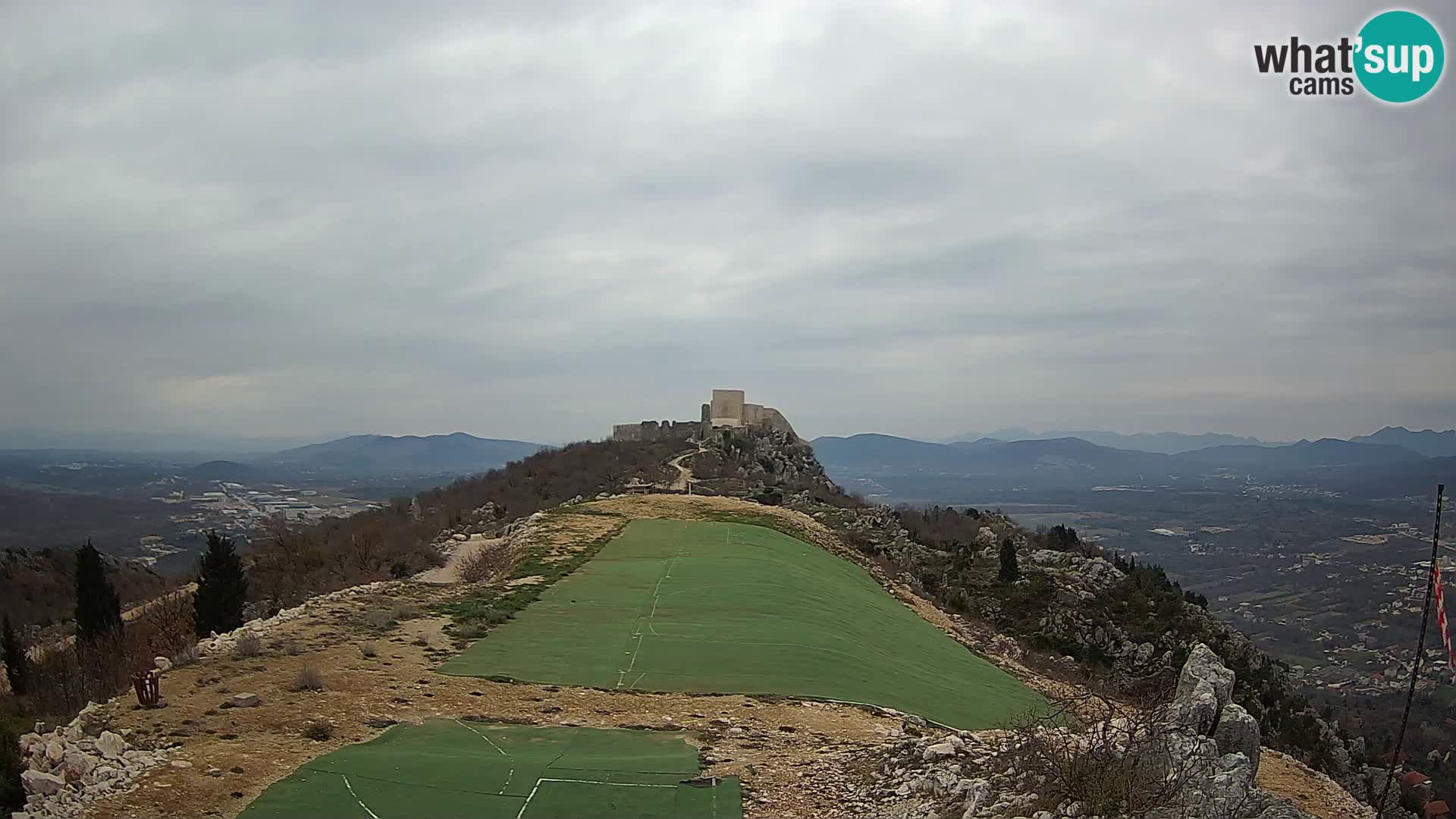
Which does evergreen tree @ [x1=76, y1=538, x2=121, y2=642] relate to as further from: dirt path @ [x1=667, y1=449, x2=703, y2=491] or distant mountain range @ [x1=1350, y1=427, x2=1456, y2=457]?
distant mountain range @ [x1=1350, y1=427, x2=1456, y2=457]

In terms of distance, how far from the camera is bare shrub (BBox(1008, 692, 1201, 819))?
6852 mm

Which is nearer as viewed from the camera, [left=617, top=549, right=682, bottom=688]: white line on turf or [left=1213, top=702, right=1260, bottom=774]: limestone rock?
[left=1213, top=702, right=1260, bottom=774]: limestone rock

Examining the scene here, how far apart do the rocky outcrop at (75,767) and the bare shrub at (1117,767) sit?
8.74 m

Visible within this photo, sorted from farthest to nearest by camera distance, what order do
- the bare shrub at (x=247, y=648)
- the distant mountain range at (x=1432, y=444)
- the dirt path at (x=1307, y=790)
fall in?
the distant mountain range at (x=1432, y=444) → the bare shrub at (x=247, y=648) → the dirt path at (x=1307, y=790)

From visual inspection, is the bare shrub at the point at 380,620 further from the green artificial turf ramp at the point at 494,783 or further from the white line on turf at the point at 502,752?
the green artificial turf ramp at the point at 494,783

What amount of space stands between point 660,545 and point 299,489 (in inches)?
5359

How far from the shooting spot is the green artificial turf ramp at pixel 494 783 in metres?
8.91

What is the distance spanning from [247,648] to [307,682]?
7.78 ft

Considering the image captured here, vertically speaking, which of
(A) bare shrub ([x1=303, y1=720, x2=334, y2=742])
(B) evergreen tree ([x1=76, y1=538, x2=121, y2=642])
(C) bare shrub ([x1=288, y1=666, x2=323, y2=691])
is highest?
(C) bare shrub ([x1=288, y1=666, x2=323, y2=691])

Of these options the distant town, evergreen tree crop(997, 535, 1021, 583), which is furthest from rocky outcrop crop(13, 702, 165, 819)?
the distant town

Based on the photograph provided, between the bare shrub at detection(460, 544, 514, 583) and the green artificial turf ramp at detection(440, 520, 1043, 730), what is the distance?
2691 mm

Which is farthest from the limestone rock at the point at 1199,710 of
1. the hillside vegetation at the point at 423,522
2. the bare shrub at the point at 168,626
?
the hillside vegetation at the point at 423,522

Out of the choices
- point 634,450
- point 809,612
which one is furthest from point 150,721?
point 634,450

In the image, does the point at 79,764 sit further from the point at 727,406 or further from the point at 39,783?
the point at 727,406
